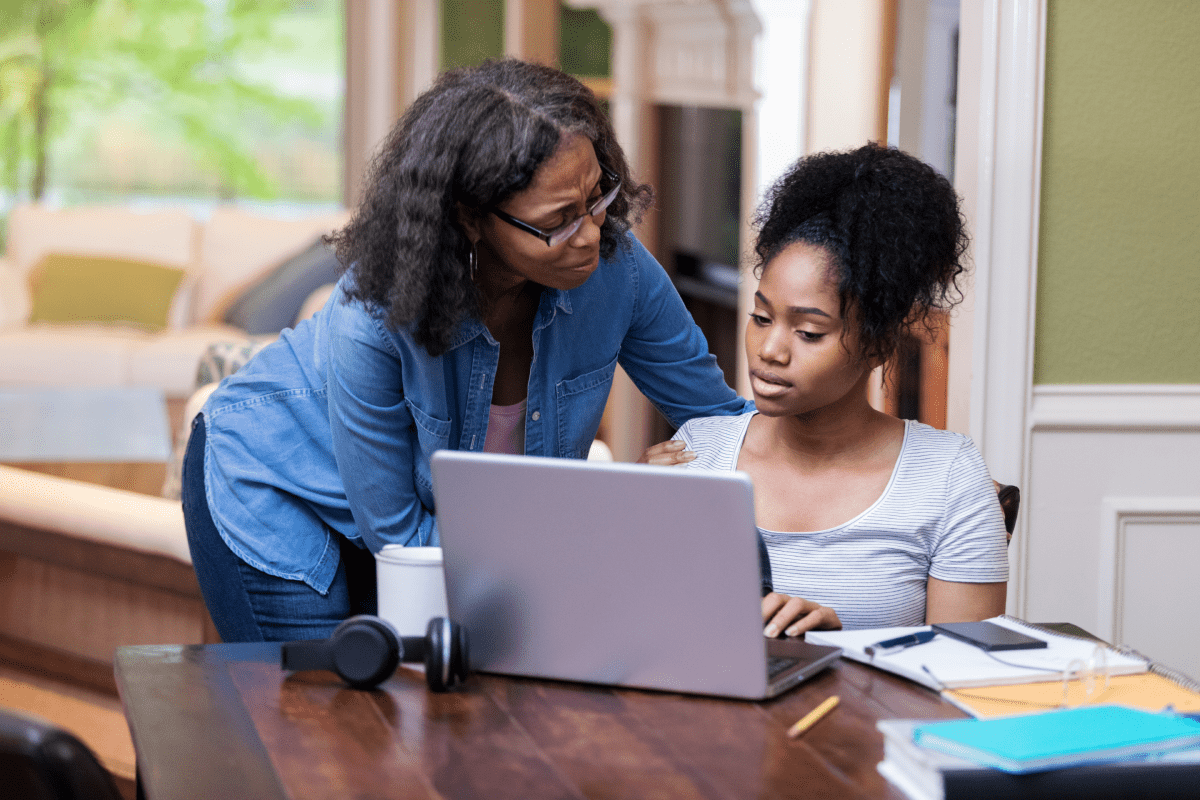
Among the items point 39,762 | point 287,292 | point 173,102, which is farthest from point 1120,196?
point 173,102

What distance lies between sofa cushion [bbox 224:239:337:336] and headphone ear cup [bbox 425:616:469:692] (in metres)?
4.19

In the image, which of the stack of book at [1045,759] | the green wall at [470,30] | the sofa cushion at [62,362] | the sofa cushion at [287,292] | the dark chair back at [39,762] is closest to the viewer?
the dark chair back at [39,762]

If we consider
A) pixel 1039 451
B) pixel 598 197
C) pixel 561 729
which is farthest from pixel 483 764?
pixel 1039 451

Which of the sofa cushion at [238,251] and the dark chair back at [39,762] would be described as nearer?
the dark chair back at [39,762]

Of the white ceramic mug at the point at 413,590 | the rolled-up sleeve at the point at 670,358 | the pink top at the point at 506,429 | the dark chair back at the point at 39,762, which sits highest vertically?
the rolled-up sleeve at the point at 670,358

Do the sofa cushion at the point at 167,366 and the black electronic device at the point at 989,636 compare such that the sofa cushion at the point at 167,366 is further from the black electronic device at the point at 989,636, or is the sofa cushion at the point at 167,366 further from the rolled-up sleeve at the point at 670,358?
the black electronic device at the point at 989,636

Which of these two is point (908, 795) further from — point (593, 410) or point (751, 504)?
point (593, 410)

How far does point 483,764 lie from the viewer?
0.93 metres

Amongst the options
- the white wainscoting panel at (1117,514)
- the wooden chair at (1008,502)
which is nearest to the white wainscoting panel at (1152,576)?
the white wainscoting panel at (1117,514)

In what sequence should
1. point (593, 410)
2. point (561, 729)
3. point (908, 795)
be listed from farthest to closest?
point (593, 410), point (561, 729), point (908, 795)

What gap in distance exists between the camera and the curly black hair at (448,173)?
4.16ft

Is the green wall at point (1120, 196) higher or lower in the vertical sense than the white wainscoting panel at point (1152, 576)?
higher

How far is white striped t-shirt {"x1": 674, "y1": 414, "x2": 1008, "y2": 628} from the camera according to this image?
137 cm

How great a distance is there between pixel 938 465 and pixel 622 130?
→ 3.45m
